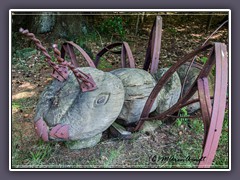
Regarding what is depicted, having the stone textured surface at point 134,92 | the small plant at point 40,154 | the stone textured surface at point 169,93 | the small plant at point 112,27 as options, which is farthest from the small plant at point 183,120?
the small plant at point 112,27

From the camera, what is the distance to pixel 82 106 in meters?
2.42

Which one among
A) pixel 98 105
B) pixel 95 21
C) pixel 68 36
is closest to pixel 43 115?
pixel 98 105

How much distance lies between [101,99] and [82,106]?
17cm

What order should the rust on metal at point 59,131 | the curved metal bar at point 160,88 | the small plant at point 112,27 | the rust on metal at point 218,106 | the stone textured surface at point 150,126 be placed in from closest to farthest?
the rust on metal at point 218,106
the curved metal bar at point 160,88
the rust on metal at point 59,131
the stone textured surface at point 150,126
the small plant at point 112,27

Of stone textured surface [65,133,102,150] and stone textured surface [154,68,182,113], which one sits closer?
stone textured surface [65,133,102,150]

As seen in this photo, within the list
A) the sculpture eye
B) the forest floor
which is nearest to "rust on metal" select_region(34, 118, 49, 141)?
the forest floor

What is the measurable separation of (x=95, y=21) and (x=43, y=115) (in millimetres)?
3102

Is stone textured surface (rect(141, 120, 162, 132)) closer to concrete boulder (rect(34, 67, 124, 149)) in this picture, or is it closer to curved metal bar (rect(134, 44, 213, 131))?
curved metal bar (rect(134, 44, 213, 131))

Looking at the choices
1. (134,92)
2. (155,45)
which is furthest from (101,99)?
(155,45)

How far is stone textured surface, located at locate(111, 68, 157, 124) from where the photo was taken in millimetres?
2746

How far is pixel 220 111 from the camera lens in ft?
5.48

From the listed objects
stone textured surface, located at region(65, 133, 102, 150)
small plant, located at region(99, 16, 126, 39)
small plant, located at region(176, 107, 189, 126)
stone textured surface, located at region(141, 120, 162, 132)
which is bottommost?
stone textured surface, located at region(65, 133, 102, 150)

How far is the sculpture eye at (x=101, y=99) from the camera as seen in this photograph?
96.3 inches

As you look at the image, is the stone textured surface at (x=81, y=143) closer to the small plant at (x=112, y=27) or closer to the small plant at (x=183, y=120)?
the small plant at (x=183, y=120)
